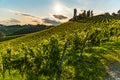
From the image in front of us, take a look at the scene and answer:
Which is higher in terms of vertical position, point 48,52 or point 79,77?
point 48,52

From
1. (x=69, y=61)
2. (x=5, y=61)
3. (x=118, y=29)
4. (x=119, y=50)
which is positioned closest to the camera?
(x=5, y=61)

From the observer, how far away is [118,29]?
98.6 metres

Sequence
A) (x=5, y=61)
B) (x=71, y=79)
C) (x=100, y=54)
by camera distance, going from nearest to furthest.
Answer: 1. (x=5, y=61)
2. (x=71, y=79)
3. (x=100, y=54)

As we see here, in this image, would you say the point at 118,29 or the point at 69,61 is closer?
the point at 69,61

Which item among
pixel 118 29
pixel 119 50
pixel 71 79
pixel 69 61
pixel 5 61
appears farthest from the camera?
pixel 118 29

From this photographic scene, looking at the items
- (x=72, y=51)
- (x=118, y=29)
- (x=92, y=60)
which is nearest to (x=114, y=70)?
(x=92, y=60)

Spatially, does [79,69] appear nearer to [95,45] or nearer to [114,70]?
[114,70]

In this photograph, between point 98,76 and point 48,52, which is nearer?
point 48,52

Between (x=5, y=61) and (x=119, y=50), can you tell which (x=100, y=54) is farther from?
(x=5, y=61)

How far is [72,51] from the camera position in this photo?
70188 millimetres

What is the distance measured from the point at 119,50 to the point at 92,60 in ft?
64.7

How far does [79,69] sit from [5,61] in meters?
16.1

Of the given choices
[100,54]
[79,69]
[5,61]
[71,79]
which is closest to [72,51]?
[100,54]

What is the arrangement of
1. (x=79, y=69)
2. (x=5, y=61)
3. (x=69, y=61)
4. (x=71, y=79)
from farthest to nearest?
(x=69, y=61)
(x=79, y=69)
(x=71, y=79)
(x=5, y=61)
